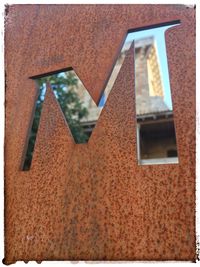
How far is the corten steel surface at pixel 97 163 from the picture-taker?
1.10m

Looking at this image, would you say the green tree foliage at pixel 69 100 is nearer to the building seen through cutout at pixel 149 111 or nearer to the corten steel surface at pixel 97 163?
the building seen through cutout at pixel 149 111

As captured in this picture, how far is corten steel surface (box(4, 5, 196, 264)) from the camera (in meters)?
1.10

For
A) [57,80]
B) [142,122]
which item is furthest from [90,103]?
[57,80]

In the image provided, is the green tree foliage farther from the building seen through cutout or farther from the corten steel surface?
Answer: the corten steel surface

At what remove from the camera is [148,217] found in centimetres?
111

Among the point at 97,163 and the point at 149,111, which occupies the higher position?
the point at 149,111

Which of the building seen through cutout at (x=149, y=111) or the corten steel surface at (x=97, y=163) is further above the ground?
the building seen through cutout at (x=149, y=111)

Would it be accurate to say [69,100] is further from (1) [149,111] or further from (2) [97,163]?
(2) [97,163]

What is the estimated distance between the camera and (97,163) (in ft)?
4.01

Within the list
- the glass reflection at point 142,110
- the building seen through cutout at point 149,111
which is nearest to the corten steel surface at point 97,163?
the glass reflection at point 142,110

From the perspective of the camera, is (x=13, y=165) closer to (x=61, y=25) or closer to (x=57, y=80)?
(x=61, y=25)

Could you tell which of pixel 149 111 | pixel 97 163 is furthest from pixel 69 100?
pixel 97 163

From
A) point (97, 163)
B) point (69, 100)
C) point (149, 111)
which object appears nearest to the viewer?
point (97, 163)

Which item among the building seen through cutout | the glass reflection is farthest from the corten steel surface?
the building seen through cutout
